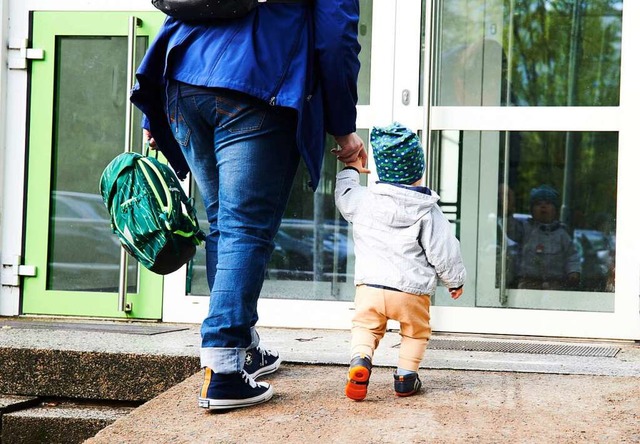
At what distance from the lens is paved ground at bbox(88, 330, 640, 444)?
104 inches

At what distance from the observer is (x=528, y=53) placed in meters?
4.88

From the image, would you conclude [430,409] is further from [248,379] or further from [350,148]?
[350,148]

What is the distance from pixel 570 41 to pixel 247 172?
106 inches

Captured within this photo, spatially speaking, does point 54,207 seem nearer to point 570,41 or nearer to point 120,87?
point 120,87

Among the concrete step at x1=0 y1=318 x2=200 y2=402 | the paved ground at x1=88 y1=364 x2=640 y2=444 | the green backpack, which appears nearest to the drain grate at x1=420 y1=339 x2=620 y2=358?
the paved ground at x1=88 y1=364 x2=640 y2=444

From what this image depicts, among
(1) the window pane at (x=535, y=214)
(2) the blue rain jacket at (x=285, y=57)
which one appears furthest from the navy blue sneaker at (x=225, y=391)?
(1) the window pane at (x=535, y=214)

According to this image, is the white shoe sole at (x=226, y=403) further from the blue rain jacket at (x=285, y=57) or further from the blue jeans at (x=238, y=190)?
the blue rain jacket at (x=285, y=57)

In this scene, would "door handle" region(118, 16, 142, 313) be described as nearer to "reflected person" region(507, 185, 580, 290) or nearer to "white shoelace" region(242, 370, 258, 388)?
"reflected person" region(507, 185, 580, 290)

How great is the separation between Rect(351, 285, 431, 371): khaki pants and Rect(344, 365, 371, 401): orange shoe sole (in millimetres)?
130

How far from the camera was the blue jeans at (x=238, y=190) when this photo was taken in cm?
278

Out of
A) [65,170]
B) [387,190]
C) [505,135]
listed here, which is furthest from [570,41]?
[65,170]

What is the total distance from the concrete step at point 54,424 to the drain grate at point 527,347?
1.57 metres

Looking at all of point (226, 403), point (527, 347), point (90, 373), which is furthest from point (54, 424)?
point (527, 347)

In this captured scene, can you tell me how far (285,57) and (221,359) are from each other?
93cm
